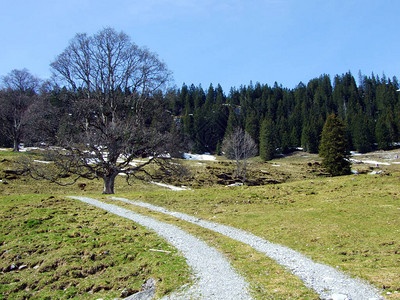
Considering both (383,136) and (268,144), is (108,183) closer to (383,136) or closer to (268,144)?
(268,144)

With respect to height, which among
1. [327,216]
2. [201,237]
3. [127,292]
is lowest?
[127,292]

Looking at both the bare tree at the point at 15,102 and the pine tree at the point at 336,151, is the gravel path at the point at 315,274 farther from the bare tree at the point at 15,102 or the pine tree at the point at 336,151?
the bare tree at the point at 15,102

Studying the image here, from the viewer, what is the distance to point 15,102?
192 feet

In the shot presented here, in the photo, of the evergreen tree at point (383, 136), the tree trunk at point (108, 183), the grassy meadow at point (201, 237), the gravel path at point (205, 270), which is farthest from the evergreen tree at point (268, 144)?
the gravel path at point (205, 270)

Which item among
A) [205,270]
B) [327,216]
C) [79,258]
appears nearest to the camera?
[205,270]

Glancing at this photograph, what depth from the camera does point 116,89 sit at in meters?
31.1

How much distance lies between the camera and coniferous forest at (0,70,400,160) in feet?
99.2

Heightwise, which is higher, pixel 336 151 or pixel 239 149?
pixel 239 149

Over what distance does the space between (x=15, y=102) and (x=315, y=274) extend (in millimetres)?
66194

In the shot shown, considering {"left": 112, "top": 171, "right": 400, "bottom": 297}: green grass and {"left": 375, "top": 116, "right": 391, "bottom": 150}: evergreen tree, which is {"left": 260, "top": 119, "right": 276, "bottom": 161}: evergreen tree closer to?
{"left": 375, "top": 116, "right": 391, "bottom": 150}: evergreen tree

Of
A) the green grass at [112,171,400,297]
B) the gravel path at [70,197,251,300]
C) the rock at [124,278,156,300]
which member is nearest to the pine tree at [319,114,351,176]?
the green grass at [112,171,400,297]

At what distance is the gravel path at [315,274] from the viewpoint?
7.30m

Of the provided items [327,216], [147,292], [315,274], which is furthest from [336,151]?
[147,292]

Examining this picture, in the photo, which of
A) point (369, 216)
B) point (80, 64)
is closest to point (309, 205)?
point (369, 216)
